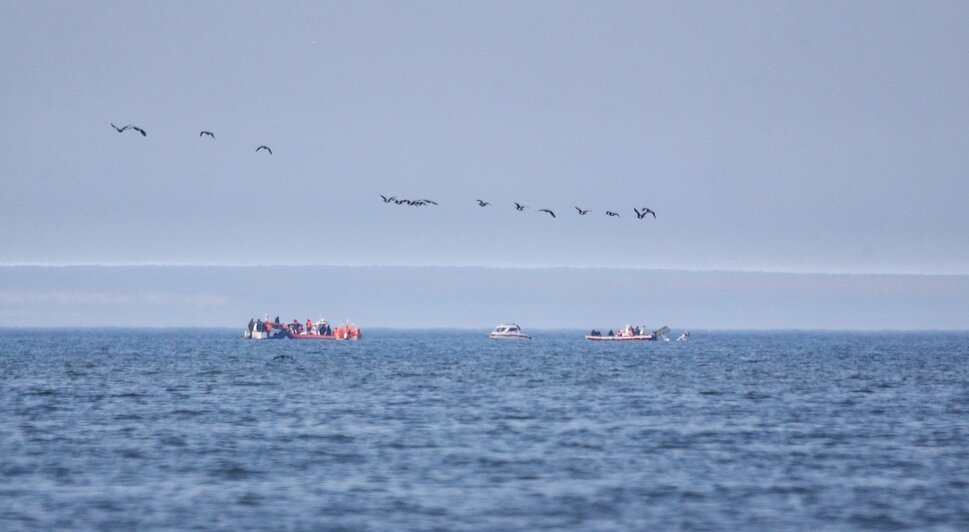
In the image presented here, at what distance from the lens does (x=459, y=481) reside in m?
37.3

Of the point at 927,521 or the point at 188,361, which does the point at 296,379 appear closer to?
the point at 188,361

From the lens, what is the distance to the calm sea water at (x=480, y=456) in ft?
106

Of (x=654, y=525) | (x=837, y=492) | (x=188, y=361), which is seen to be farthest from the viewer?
(x=188, y=361)

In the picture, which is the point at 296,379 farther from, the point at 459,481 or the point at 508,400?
the point at 459,481

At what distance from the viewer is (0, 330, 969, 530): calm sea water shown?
32375mm

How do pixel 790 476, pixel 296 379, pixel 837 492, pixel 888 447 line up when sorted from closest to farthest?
pixel 837 492, pixel 790 476, pixel 888 447, pixel 296 379

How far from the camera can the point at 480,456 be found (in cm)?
4284

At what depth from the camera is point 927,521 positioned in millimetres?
31703

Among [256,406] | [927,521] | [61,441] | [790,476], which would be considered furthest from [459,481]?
[256,406]

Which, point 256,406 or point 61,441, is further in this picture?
point 256,406

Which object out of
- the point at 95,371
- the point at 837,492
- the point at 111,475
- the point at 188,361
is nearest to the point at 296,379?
the point at 95,371

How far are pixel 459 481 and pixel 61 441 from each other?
1803cm

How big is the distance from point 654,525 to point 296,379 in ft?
196

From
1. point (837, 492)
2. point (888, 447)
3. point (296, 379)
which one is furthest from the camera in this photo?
point (296, 379)
